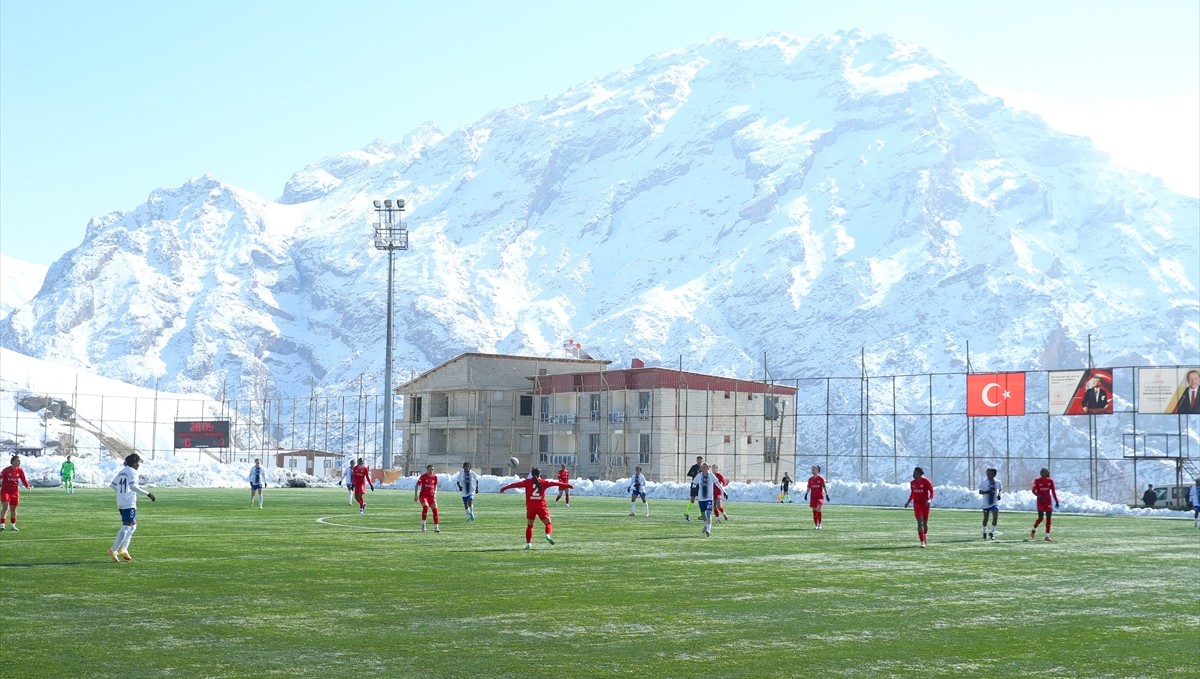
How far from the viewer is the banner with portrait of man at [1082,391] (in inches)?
2389

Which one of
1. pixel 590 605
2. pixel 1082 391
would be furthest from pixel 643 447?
pixel 590 605

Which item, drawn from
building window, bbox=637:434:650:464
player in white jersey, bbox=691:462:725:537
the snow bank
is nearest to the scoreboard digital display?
the snow bank

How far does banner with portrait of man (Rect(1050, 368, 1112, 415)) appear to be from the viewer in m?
60.7

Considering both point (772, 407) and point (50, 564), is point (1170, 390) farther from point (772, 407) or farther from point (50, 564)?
point (50, 564)

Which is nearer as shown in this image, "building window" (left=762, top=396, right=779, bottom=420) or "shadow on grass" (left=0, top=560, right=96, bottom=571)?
"shadow on grass" (left=0, top=560, right=96, bottom=571)

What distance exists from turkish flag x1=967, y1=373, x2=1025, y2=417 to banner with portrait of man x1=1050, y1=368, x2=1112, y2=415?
2.62 meters

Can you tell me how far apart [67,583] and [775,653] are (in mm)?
10948

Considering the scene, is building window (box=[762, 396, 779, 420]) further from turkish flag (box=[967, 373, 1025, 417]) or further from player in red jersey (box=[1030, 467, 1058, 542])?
player in red jersey (box=[1030, 467, 1058, 542])

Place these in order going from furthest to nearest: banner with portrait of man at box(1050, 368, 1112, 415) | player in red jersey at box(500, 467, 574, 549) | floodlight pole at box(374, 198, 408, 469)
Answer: floodlight pole at box(374, 198, 408, 469), banner with portrait of man at box(1050, 368, 1112, 415), player in red jersey at box(500, 467, 574, 549)

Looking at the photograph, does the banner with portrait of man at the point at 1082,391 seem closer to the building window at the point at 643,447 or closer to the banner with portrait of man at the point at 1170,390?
the banner with portrait of man at the point at 1170,390

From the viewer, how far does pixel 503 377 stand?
331 feet

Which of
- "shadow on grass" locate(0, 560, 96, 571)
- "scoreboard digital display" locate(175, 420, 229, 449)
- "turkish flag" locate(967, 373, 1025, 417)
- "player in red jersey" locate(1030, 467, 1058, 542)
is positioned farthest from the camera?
"scoreboard digital display" locate(175, 420, 229, 449)

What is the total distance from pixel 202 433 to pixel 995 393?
65891 mm

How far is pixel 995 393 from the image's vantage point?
6669cm
